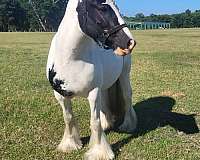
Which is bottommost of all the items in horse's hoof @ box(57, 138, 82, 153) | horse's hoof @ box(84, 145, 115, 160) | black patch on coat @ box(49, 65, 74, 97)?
horse's hoof @ box(57, 138, 82, 153)

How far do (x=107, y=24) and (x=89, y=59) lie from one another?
2.65ft

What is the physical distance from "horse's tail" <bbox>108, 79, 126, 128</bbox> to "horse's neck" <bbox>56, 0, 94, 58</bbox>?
5.58 feet

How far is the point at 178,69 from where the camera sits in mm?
13258

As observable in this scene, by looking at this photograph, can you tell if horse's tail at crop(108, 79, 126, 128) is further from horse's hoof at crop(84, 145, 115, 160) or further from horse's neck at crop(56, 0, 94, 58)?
horse's neck at crop(56, 0, 94, 58)

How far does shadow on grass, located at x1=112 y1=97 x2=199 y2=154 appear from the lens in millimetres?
6586

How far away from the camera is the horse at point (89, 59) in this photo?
4172 millimetres

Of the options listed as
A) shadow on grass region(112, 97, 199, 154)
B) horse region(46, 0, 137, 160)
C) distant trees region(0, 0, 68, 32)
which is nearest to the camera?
horse region(46, 0, 137, 160)

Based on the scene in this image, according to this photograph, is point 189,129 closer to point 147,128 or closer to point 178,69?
point 147,128

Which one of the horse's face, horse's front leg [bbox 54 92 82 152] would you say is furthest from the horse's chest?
the horse's face

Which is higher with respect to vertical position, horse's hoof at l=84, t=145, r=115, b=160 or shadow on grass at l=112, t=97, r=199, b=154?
horse's hoof at l=84, t=145, r=115, b=160

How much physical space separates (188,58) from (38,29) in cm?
6511

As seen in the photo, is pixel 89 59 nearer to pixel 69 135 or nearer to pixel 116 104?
pixel 69 135

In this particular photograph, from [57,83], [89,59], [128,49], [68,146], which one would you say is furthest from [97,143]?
[128,49]

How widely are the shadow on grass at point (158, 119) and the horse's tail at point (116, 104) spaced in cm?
33
